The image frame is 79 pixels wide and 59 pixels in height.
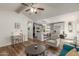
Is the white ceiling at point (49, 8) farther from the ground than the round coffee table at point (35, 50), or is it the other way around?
the white ceiling at point (49, 8)

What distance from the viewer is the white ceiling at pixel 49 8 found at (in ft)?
5.95

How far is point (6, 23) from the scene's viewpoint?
5.92 ft

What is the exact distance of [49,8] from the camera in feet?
6.07

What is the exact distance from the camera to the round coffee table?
184 cm

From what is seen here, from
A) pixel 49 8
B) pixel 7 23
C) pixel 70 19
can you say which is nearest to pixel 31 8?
pixel 49 8

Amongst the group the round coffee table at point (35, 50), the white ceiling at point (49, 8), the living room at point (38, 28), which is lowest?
the round coffee table at point (35, 50)

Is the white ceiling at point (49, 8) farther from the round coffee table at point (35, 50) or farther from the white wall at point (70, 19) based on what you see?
the round coffee table at point (35, 50)

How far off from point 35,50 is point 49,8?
787mm

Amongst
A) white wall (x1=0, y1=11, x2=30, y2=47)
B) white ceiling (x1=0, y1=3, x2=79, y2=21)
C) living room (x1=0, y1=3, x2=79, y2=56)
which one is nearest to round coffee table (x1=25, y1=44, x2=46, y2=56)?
living room (x1=0, y1=3, x2=79, y2=56)

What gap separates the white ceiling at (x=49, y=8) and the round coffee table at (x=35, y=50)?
0.50 metres

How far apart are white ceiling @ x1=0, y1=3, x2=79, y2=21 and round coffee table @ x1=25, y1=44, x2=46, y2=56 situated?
495mm

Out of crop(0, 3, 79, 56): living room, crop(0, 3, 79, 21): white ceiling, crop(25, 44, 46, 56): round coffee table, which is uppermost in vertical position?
crop(0, 3, 79, 21): white ceiling

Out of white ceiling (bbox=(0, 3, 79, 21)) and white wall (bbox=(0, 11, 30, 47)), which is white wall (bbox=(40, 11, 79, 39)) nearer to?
white ceiling (bbox=(0, 3, 79, 21))

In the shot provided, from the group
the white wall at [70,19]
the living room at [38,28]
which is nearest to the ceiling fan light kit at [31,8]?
the living room at [38,28]
